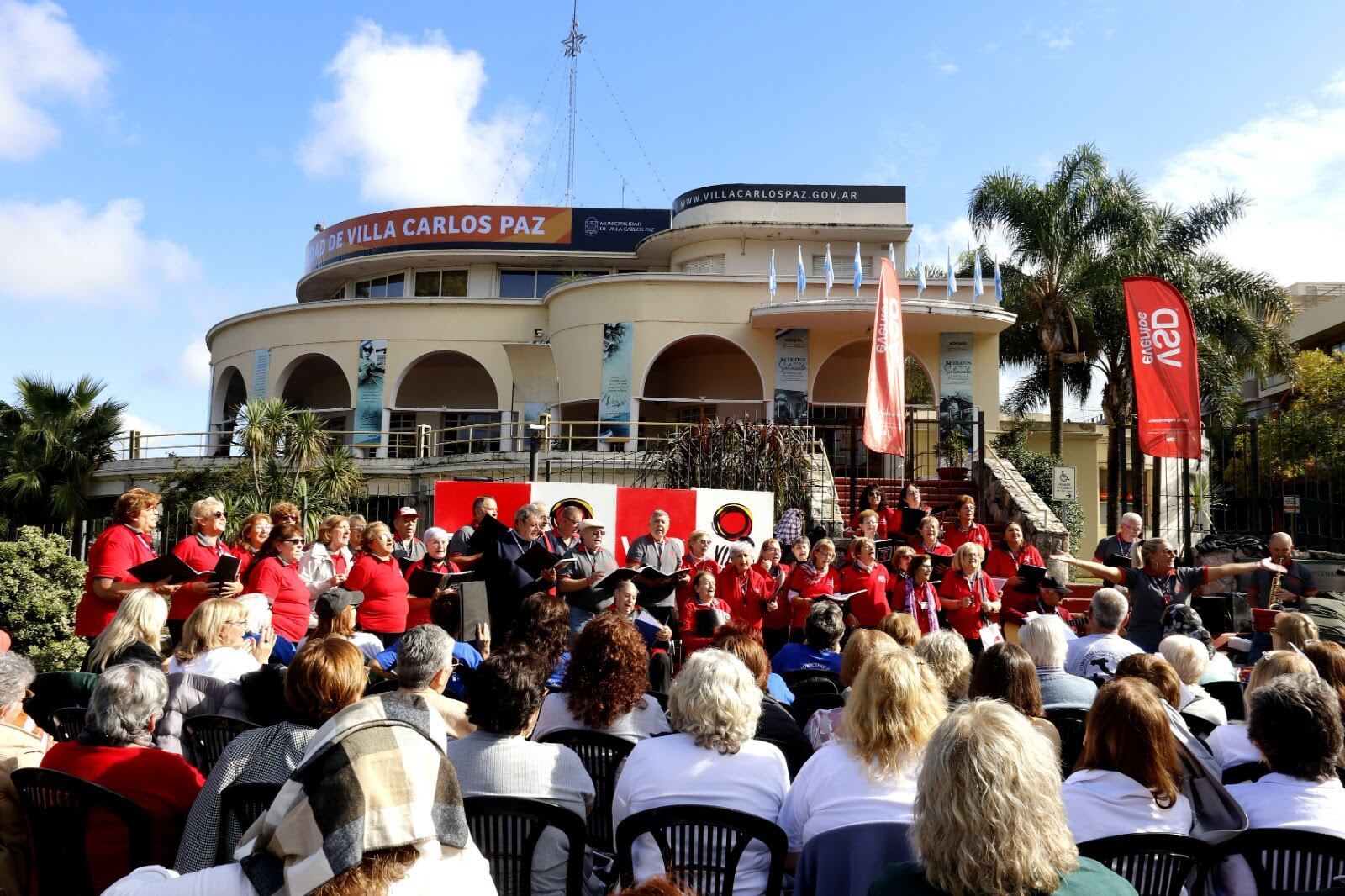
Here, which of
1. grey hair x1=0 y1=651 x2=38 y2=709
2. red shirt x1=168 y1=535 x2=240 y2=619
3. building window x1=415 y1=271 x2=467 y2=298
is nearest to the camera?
grey hair x1=0 y1=651 x2=38 y2=709

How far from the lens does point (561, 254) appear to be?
3164cm

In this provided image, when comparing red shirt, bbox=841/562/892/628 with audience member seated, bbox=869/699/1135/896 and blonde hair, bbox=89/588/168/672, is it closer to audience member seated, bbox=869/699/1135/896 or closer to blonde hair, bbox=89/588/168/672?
blonde hair, bbox=89/588/168/672

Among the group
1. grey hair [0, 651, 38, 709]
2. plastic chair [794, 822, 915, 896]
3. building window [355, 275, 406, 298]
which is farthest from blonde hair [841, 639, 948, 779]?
building window [355, 275, 406, 298]

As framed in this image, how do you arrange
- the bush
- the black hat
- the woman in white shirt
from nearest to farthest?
the woman in white shirt → the black hat → the bush

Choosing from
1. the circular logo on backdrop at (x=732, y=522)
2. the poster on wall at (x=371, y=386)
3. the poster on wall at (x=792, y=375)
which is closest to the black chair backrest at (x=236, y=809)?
the circular logo on backdrop at (x=732, y=522)

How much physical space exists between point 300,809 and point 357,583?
569cm

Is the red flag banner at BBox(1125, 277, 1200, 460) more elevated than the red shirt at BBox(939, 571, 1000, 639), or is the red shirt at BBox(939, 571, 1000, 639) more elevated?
the red flag banner at BBox(1125, 277, 1200, 460)

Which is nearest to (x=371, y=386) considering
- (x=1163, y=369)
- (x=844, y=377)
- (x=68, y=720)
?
(x=844, y=377)

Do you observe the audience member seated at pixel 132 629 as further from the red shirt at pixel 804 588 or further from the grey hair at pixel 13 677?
the red shirt at pixel 804 588

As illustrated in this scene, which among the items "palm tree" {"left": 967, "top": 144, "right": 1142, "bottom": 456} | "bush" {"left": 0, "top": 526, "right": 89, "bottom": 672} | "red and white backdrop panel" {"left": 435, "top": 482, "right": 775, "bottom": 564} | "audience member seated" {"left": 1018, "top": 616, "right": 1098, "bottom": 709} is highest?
"palm tree" {"left": 967, "top": 144, "right": 1142, "bottom": 456}

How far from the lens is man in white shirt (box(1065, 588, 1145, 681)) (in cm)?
578

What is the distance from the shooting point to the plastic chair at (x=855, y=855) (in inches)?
119

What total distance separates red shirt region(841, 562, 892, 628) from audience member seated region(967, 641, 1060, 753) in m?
4.52

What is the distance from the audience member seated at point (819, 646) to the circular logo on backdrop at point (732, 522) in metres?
5.83
